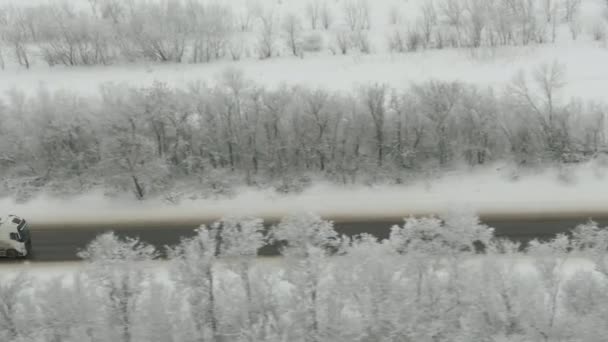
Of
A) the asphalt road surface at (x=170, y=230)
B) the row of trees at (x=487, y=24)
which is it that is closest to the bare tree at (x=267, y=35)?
the row of trees at (x=487, y=24)

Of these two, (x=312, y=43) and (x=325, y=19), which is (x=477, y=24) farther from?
(x=312, y=43)

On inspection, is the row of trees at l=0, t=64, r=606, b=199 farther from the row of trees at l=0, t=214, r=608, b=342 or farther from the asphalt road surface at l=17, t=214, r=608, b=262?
the row of trees at l=0, t=214, r=608, b=342

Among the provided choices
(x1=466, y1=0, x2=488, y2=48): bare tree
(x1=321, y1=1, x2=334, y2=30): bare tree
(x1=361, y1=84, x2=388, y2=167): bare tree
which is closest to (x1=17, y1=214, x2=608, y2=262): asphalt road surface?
(x1=361, y1=84, x2=388, y2=167): bare tree

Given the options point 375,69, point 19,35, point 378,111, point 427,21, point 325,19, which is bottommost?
point 378,111

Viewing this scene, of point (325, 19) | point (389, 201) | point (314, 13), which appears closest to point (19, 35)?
point (314, 13)

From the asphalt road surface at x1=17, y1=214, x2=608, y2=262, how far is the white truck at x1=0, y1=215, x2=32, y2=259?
0.61m

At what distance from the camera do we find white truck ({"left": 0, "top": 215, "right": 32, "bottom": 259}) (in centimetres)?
2894

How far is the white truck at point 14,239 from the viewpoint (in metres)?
28.9

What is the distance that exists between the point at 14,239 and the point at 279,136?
13719 millimetres

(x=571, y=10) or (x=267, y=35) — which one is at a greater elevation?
(x=571, y=10)

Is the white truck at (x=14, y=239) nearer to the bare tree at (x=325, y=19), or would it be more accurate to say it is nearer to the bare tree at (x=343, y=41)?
the bare tree at (x=343, y=41)

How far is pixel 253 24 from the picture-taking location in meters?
46.4

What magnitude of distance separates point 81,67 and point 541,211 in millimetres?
30700

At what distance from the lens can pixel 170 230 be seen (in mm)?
30594
